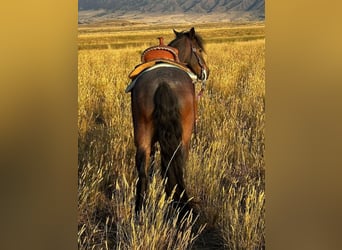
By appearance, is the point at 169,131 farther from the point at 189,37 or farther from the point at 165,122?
the point at 189,37

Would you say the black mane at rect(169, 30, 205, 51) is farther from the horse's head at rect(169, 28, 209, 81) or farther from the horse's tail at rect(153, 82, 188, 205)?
the horse's tail at rect(153, 82, 188, 205)

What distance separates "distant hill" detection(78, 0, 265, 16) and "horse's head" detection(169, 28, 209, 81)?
6.0 inches

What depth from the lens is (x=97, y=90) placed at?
274cm

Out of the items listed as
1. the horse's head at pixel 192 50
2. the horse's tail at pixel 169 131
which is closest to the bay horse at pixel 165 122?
the horse's tail at pixel 169 131

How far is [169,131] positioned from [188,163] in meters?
0.25

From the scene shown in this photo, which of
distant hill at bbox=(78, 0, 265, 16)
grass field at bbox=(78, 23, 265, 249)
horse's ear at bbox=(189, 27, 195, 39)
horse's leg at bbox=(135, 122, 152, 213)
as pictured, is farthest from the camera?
horse's ear at bbox=(189, 27, 195, 39)

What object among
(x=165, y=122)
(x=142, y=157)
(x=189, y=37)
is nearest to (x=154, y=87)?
(x=165, y=122)

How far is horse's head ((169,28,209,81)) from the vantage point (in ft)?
9.12

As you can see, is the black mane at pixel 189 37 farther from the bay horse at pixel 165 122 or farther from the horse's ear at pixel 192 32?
the bay horse at pixel 165 122

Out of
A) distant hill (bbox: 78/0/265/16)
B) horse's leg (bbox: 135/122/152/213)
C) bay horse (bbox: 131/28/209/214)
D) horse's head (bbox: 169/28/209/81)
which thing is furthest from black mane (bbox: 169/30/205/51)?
horse's leg (bbox: 135/122/152/213)

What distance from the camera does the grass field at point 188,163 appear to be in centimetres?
233

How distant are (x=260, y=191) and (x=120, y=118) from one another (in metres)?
0.92
